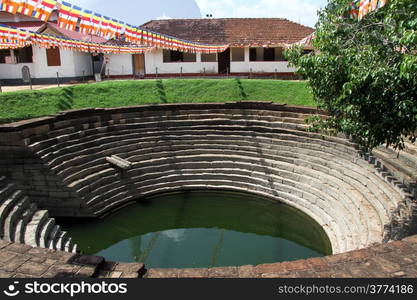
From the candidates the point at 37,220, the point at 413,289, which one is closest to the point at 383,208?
the point at 413,289

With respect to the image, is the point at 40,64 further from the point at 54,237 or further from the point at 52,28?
the point at 54,237

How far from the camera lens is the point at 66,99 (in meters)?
15.6

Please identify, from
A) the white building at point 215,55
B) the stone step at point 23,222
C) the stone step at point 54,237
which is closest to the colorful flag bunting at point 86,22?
the stone step at point 23,222

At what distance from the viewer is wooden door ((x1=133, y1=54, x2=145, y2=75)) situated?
24.8 metres

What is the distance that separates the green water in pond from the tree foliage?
158 inches

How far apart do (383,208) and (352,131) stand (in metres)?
3.14

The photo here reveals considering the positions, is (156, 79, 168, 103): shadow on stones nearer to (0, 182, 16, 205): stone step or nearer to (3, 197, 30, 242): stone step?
(0, 182, 16, 205): stone step

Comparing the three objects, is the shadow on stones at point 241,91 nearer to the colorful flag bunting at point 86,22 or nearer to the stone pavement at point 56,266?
the colorful flag bunting at point 86,22

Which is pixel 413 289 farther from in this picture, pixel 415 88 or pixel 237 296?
pixel 415 88

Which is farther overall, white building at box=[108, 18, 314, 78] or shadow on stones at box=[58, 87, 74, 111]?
white building at box=[108, 18, 314, 78]

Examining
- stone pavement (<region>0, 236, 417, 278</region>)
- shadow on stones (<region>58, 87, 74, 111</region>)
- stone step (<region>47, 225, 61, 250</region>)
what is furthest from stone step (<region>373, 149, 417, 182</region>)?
shadow on stones (<region>58, 87, 74, 111</region>)

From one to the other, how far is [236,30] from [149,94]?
11.0 m

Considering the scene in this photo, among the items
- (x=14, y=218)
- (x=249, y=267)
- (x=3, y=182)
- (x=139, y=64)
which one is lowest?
(x=14, y=218)

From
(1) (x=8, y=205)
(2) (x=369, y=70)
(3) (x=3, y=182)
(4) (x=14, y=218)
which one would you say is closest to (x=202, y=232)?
(4) (x=14, y=218)
